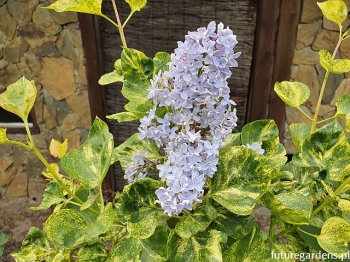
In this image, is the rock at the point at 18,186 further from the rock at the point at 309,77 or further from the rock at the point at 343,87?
the rock at the point at 343,87

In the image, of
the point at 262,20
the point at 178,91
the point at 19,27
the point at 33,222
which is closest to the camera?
the point at 178,91

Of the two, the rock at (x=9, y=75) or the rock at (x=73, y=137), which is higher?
the rock at (x=9, y=75)

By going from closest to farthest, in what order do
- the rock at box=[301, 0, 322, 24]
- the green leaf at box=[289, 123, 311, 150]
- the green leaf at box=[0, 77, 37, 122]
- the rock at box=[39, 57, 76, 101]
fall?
the green leaf at box=[0, 77, 37, 122] < the green leaf at box=[289, 123, 311, 150] < the rock at box=[301, 0, 322, 24] < the rock at box=[39, 57, 76, 101]

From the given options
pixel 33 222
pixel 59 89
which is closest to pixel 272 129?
pixel 59 89

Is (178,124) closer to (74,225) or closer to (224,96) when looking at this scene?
(224,96)

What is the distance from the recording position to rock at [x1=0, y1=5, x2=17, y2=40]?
6.29 feet

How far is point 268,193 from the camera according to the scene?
534 millimetres

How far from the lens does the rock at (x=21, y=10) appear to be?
1896 millimetres

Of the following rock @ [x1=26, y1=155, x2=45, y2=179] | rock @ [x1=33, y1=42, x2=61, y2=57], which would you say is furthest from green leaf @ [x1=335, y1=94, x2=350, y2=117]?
rock @ [x1=26, y1=155, x2=45, y2=179]

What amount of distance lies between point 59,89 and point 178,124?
1.67 meters

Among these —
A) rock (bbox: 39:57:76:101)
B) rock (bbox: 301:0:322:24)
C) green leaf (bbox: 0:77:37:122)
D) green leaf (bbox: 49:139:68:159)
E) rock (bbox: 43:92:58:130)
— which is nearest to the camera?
green leaf (bbox: 0:77:37:122)

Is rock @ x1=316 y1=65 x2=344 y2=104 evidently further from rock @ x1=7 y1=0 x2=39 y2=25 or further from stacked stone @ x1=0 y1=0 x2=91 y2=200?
rock @ x1=7 y1=0 x2=39 y2=25

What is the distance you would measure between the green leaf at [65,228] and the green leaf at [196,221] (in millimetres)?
137

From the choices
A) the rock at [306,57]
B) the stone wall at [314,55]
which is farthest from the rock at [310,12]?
the rock at [306,57]
